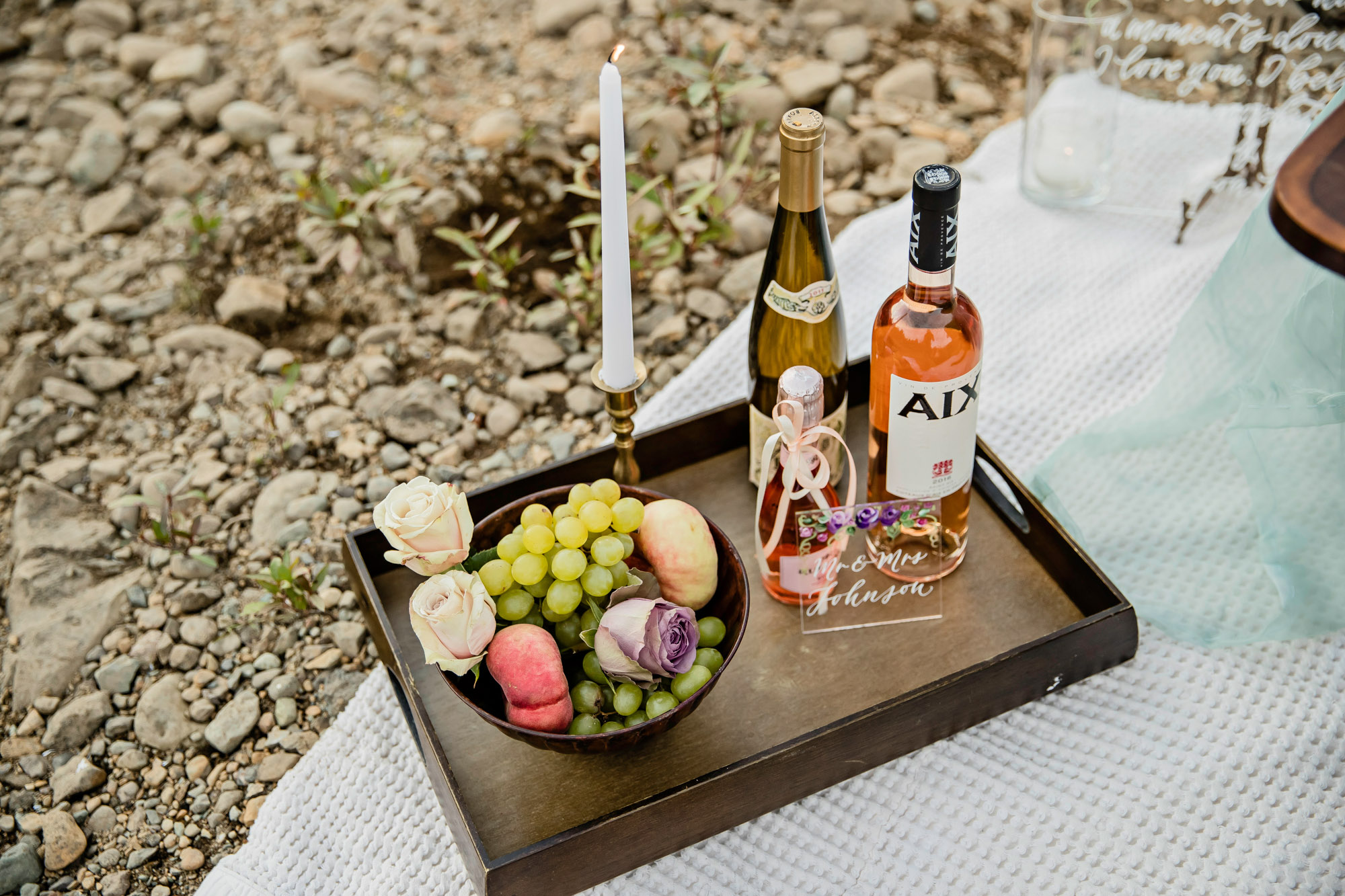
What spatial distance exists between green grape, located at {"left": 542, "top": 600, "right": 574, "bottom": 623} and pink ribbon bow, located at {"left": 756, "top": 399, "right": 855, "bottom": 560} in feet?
0.71

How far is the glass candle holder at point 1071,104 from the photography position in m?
1.46

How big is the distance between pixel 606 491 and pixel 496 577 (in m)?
0.11

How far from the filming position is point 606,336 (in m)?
0.86

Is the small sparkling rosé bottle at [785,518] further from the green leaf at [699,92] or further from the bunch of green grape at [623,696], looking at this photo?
the green leaf at [699,92]

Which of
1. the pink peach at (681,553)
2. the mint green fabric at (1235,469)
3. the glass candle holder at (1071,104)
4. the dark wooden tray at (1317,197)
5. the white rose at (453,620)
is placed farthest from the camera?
the glass candle holder at (1071,104)

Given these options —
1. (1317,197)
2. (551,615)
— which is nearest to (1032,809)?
(551,615)

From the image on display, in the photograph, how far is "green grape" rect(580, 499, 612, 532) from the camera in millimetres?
840

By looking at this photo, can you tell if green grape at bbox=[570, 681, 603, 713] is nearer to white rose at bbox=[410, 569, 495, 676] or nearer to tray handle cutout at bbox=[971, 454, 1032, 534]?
white rose at bbox=[410, 569, 495, 676]

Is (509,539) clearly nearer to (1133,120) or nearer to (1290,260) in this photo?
(1290,260)

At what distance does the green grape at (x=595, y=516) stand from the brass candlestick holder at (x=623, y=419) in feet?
0.33

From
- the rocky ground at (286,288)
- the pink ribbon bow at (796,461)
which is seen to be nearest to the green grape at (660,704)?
the pink ribbon bow at (796,461)

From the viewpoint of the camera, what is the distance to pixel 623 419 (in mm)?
935

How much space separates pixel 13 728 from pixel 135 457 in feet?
1.32

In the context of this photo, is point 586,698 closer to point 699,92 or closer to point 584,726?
point 584,726
